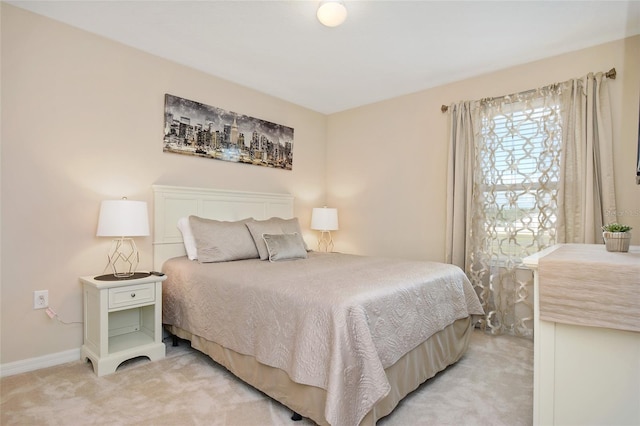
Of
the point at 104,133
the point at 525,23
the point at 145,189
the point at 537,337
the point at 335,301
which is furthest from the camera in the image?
the point at 145,189

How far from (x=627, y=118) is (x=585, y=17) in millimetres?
836

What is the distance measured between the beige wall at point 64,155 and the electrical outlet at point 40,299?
1.1 inches

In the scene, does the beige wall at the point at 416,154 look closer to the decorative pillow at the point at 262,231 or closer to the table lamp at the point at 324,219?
the table lamp at the point at 324,219

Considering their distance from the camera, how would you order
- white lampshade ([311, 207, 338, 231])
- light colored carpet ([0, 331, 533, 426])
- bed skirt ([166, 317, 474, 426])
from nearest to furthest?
1. bed skirt ([166, 317, 474, 426])
2. light colored carpet ([0, 331, 533, 426])
3. white lampshade ([311, 207, 338, 231])

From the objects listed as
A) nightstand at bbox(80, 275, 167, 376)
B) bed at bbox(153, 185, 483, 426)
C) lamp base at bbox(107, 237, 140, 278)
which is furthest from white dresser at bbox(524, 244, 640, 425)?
lamp base at bbox(107, 237, 140, 278)

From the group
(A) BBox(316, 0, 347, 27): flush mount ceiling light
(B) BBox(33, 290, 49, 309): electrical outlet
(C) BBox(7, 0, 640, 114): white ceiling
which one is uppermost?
(C) BBox(7, 0, 640, 114): white ceiling

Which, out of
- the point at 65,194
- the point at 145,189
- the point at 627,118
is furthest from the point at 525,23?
the point at 65,194

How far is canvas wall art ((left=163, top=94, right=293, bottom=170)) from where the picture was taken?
3.02 metres

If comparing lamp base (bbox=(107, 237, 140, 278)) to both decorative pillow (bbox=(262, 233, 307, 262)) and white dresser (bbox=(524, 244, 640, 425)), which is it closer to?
decorative pillow (bbox=(262, 233, 307, 262))

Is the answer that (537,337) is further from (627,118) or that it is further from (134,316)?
(134,316)

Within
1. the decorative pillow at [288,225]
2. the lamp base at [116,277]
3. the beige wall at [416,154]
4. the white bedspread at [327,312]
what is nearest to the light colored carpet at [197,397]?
the white bedspread at [327,312]

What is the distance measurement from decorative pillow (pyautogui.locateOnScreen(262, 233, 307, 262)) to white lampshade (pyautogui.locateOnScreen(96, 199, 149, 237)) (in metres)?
0.97

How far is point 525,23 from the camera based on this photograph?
7.89ft

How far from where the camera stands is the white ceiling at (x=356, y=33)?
2244mm
